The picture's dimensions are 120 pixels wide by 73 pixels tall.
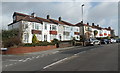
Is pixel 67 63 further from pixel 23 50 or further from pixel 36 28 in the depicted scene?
pixel 36 28

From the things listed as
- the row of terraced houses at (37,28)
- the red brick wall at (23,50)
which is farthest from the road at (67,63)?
the row of terraced houses at (37,28)

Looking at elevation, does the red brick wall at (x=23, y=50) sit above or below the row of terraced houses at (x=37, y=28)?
below

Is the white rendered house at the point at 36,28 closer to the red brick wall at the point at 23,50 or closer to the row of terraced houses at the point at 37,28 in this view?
the row of terraced houses at the point at 37,28

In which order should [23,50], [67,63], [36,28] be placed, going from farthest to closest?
[36,28]
[23,50]
[67,63]

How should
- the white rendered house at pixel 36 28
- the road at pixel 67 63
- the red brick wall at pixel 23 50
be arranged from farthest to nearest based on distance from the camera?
the white rendered house at pixel 36 28, the red brick wall at pixel 23 50, the road at pixel 67 63

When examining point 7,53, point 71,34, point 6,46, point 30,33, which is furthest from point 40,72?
point 71,34

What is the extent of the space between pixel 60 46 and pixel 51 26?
19.1 meters

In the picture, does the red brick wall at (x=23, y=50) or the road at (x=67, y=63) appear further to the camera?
the red brick wall at (x=23, y=50)

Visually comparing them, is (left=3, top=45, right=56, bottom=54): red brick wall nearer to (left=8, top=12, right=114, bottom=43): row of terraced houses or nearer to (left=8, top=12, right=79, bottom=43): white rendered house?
(left=8, top=12, right=114, bottom=43): row of terraced houses

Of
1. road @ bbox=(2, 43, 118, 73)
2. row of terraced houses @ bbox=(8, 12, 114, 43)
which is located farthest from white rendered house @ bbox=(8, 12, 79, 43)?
road @ bbox=(2, 43, 118, 73)

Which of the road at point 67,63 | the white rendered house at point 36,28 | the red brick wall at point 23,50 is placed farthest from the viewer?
the white rendered house at point 36,28

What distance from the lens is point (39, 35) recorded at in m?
51.9

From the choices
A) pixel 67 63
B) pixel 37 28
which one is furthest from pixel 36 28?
pixel 67 63

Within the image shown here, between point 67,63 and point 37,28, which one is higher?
point 37,28
